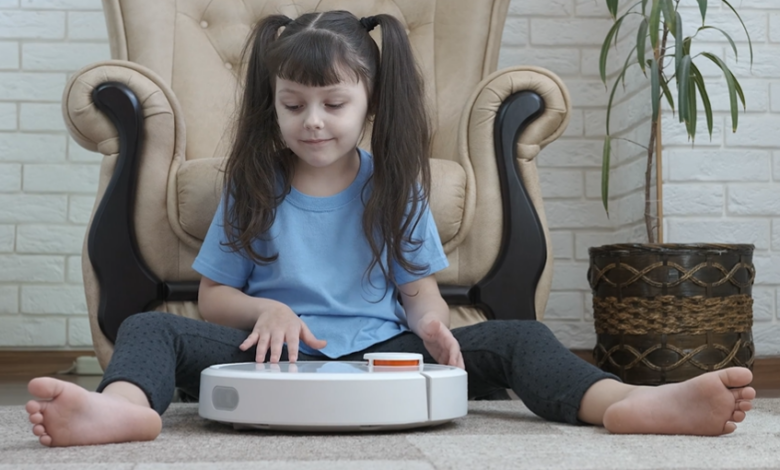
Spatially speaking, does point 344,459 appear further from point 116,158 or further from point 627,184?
point 627,184

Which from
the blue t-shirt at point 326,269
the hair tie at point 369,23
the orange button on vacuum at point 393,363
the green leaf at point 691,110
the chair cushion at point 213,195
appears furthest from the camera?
the green leaf at point 691,110

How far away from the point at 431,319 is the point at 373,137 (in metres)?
0.29

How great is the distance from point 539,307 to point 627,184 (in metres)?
0.89

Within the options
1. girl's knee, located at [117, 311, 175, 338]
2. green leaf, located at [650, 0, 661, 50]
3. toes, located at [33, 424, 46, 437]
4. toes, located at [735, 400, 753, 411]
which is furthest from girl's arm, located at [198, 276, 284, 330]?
green leaf, located at [650, 0, 661, 50]

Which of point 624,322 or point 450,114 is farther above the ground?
point 450,114

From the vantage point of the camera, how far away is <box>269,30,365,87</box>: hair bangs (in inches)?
46.9

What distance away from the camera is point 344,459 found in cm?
80

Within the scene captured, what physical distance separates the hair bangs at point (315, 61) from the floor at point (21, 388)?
0.81 metres

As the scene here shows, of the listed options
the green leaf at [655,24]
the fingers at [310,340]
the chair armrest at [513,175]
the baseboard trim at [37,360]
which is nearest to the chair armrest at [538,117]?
the chair armrest at [513,175]

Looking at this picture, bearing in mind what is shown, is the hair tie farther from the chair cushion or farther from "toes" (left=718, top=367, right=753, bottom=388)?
"toes" (left=718, top=367, right=753, bottom=388)

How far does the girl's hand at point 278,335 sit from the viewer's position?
1.08m

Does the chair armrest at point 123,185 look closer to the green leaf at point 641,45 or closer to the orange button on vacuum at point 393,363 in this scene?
the orange button on vacuum at point 393,363

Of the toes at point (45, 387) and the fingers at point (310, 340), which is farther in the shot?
the fingers at point (310, 340)

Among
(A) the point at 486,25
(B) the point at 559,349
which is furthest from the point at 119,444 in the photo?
(A) the point at 486,25
